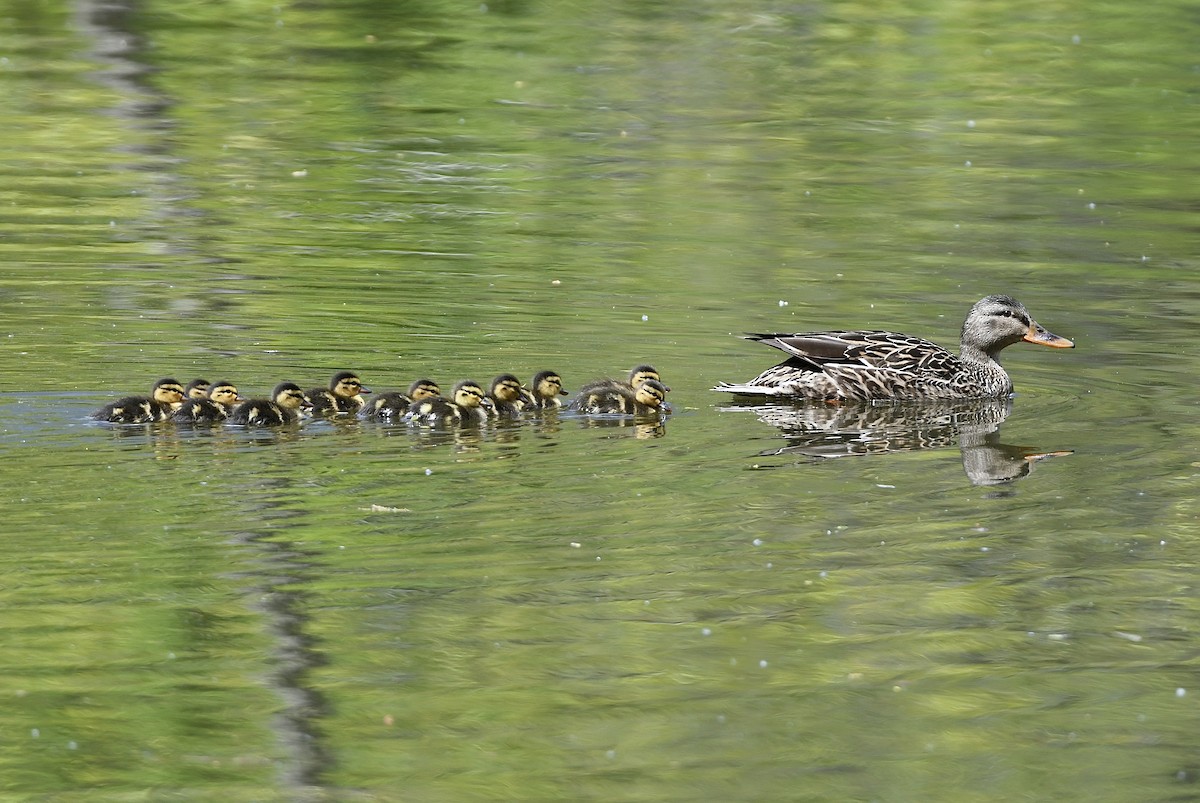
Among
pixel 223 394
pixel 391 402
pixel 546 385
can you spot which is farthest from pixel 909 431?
pixel 223 394

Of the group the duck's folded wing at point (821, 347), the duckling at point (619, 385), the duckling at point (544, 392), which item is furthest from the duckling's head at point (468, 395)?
the duck's folded wing at point (821, 347)

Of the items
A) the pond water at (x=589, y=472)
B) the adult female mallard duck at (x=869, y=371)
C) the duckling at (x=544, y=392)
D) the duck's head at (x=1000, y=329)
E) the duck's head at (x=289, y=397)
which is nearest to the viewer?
the pond water at (x=589, y=472)

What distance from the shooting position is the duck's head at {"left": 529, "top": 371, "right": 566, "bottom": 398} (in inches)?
369

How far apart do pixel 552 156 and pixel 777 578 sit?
1109cm

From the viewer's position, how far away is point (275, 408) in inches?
345

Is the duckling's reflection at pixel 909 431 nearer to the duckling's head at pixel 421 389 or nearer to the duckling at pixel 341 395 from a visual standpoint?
the duckling's head at pixel 421 389

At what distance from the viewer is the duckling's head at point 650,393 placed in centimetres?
923

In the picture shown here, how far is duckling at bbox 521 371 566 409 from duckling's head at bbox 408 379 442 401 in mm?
408

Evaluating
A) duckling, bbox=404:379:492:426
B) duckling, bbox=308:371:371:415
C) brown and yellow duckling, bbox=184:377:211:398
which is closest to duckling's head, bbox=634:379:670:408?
duckling, bbox=404:379:492:426

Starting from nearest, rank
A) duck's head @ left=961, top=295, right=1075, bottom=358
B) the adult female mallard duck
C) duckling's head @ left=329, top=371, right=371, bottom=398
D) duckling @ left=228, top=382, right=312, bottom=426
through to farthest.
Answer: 1. duckling @ left=228, top=382, right=312, bottom=426
2. duckling's head @ left=329, top=371, right=371, bottom=398
3. the adult female mallard duck
4. duck's head @ left=961, top=295, right=1075, bottom=358

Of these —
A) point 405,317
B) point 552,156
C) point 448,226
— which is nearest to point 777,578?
point 405,317

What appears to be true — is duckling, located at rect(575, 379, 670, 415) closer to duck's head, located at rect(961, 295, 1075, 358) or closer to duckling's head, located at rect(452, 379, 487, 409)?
duckling's head, located at rect(452, 379, 487, 409)

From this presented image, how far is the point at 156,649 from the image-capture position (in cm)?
597

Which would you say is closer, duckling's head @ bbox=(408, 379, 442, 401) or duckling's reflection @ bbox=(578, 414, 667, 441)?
duckling's reflection @ bbox=(578, 414, 667, 441)
